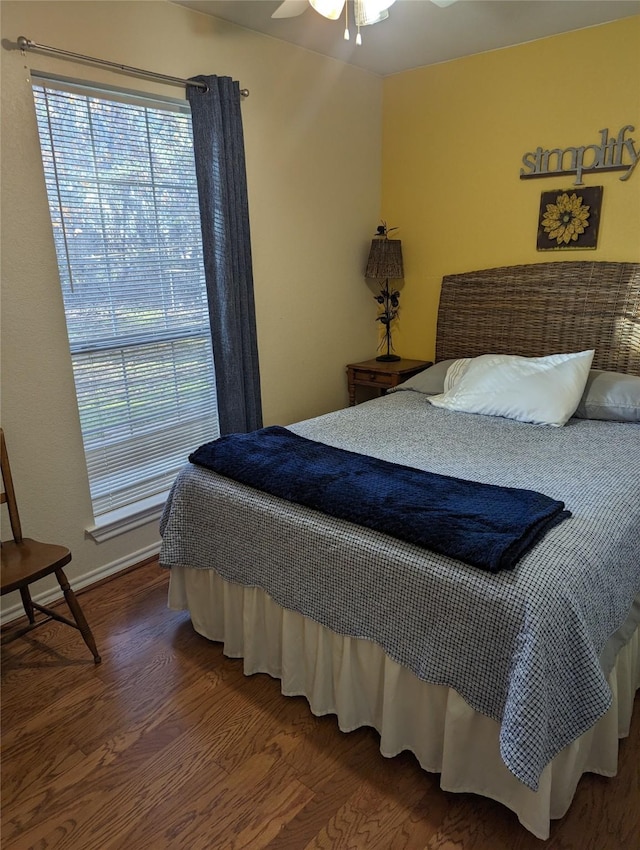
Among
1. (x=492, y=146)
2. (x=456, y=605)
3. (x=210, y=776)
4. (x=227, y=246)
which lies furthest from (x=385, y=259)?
(x=210, y=776)

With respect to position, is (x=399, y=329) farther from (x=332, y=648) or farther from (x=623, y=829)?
(x=623, y=829)

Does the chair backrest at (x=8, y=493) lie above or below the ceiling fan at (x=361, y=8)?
below

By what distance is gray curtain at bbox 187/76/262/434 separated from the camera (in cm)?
255

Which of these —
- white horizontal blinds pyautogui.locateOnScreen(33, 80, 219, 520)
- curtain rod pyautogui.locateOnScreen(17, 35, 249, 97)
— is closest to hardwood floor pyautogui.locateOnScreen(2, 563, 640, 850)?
white horizontal blinds pyautogui.locateOnScreen(33, 80, 219, 520)

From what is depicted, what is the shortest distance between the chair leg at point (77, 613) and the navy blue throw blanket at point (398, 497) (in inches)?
24.3

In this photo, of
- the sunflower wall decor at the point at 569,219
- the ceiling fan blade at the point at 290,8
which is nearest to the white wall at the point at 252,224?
the ceiling fan blade at the point at 290,8

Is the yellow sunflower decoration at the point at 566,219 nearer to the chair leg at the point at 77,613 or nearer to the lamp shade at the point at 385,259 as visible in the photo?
the lamp shade at the point at 385,259

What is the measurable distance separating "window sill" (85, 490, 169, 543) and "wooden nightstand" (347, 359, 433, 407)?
4.58 feet

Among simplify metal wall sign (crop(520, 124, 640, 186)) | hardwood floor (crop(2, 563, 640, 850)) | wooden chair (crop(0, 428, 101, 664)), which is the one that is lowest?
hardwood floor (crop(2, 563, 640, 850))

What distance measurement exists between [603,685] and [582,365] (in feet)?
5.37

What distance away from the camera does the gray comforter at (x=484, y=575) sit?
1.31 metres

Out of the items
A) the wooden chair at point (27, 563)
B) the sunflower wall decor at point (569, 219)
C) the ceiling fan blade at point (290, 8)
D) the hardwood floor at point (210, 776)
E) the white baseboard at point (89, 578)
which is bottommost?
the hardwood floor at point (210, 776)

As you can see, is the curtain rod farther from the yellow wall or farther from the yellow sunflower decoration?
the yellow sunflower decoration

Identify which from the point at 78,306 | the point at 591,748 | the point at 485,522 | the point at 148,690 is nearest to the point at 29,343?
the point at 78,306
